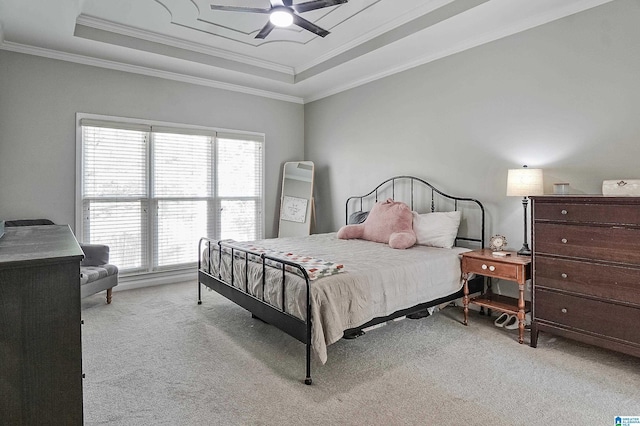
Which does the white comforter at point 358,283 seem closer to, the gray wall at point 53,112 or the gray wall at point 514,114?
the gray wall at point 514,114

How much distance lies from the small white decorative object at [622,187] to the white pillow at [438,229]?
132cm

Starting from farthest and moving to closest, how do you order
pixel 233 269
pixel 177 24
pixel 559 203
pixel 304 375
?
pixel 177 24 → pixel 233 269 → pixel 559 203 → pixel 304 375

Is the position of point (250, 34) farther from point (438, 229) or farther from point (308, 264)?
point (438, 229)

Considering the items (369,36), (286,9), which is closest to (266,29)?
(286,9)

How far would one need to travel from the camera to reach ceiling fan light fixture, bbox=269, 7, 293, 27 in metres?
2.85

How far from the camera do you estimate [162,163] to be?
4.90m

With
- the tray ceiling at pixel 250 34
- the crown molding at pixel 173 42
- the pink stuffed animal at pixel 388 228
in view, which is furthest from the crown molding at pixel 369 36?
the pink stuffed animal at pixel 388 228

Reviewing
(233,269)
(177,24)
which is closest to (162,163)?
(177,24)

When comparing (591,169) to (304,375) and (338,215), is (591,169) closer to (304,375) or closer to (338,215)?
(304,375)

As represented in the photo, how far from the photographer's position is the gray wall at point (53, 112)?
3.94m

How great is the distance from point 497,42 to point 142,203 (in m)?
4.49

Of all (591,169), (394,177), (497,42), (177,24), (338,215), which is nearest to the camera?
(591,169)

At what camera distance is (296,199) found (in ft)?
19.3

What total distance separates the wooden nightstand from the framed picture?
2.88m
